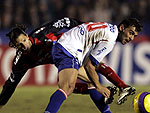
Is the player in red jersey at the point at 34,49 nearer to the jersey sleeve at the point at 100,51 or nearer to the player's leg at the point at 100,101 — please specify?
the player's leg at the point at 100,101

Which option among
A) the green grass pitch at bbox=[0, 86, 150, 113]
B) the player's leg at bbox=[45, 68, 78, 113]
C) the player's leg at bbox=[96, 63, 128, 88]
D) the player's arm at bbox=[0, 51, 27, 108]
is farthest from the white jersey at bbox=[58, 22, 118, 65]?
the green grass pitch at bbox=[0, 86, 150, 113]

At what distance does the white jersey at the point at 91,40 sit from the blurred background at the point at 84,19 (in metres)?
3.66

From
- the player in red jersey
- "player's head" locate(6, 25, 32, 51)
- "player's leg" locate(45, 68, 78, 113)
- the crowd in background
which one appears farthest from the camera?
the crowd in background

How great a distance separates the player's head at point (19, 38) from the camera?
21.0 ft

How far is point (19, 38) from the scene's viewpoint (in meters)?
6.41

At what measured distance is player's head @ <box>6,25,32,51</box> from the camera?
6406mm

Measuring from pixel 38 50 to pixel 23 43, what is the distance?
1.19 ft

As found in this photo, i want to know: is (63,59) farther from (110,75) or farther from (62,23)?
(62,23)

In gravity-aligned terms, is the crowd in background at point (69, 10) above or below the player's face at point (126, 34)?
below

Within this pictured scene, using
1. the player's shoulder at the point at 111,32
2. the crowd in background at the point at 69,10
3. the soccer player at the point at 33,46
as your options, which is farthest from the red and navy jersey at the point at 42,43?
the crowd in background at the point at 69,10

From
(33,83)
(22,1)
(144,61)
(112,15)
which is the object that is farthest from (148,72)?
(22,1)

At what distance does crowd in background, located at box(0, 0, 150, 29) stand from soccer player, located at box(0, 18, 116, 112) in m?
A: 5.41

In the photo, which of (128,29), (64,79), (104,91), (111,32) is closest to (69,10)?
(128,29)

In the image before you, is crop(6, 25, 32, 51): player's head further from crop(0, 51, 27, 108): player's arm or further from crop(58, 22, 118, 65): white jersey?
crop(58, 22, 118, 65): white jersey
